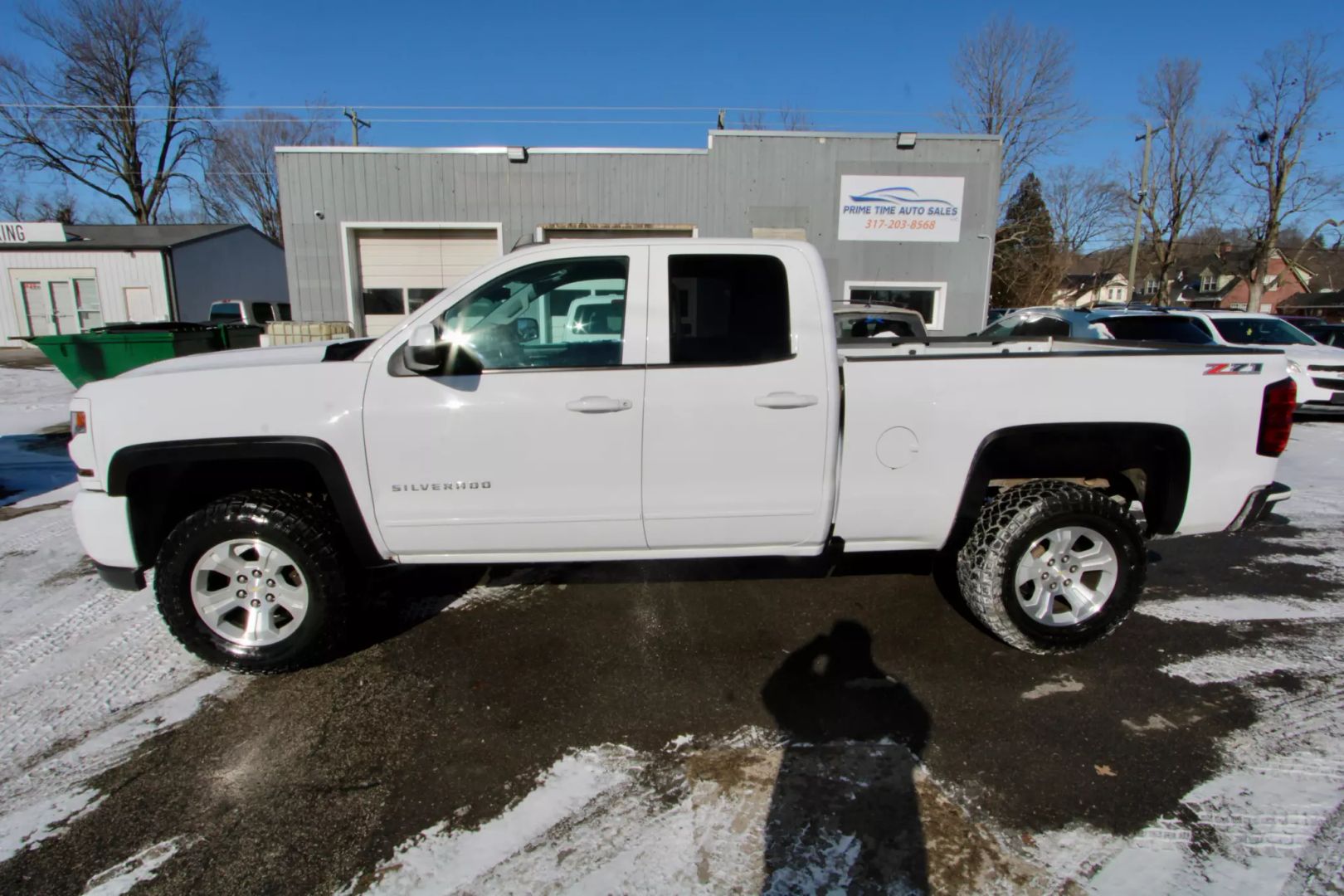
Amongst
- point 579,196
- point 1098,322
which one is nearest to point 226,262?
point 579,196

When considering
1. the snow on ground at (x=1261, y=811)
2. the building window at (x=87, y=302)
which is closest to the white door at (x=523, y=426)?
the snow on ground at (x=1261, y=811)

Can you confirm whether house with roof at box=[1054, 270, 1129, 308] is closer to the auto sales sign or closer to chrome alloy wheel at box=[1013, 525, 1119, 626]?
the auto sales sign

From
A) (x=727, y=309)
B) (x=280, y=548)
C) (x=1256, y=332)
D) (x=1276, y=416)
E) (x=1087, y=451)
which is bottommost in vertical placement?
(x=280, y=548)

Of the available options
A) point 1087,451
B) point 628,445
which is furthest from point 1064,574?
→ point 628,445

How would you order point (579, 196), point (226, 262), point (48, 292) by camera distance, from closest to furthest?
1. point (579, 196)
2. point (48, 292)
3. point (226, 262)

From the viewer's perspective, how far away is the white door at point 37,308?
27719 mm

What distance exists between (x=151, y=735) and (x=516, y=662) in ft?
4.86

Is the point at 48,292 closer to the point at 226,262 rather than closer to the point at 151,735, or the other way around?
the point at 226,262

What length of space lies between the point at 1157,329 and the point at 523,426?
37.1ft

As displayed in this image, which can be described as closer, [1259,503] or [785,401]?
[785,401]

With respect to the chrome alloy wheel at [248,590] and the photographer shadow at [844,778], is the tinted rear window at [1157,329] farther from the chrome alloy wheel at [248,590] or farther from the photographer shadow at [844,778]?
the chrome alloy wheel at [248,590]

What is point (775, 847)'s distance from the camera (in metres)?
2.25

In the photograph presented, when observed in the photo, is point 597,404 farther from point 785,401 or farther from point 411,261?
point 411,261

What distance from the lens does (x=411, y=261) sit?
13734mm
